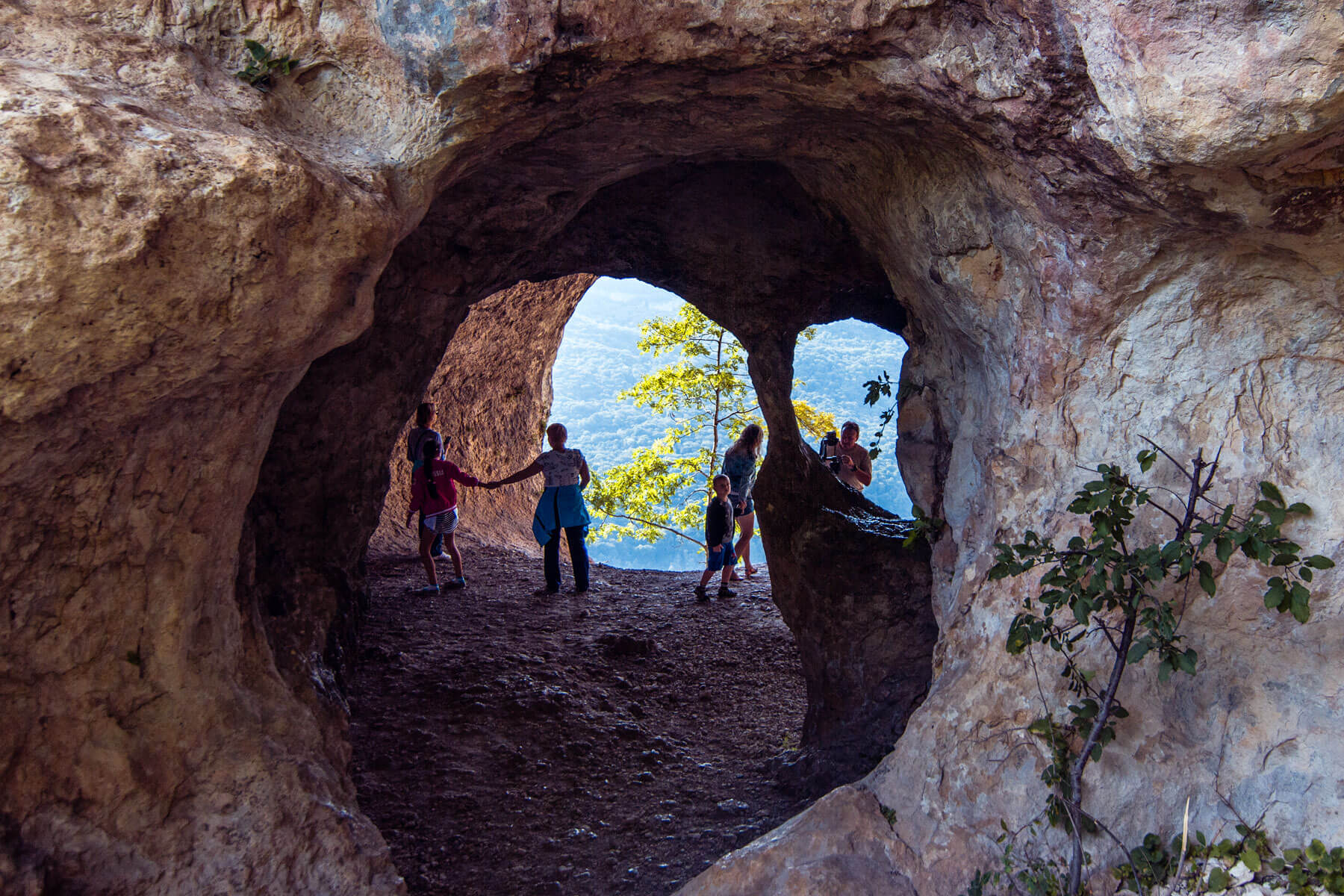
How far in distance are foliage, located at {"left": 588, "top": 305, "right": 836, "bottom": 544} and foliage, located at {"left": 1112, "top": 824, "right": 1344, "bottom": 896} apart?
9095mm

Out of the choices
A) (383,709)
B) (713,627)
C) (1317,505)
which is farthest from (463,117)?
(713,627)

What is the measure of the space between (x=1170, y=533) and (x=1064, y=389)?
60 cm

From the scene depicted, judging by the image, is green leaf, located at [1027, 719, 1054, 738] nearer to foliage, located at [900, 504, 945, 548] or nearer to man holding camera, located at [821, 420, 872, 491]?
foliage, located at [900, 504, 945, 548]

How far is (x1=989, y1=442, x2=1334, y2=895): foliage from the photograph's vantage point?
2424 mm

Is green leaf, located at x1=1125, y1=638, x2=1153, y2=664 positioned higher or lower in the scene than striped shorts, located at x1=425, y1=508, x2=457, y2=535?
higher

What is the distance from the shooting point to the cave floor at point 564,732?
170 inches

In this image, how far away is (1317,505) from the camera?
2.68 m

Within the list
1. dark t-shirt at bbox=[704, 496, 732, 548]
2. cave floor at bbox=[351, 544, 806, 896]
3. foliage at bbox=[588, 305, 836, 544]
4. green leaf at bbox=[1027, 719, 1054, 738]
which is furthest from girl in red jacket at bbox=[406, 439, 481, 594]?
foliage at bbox=[588, 305, 836, 544]

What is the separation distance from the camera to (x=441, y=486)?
278 inches

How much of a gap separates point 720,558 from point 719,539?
0.21 metres

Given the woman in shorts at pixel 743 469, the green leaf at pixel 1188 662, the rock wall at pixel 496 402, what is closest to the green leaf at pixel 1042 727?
the green leaf at pixel 1188 662

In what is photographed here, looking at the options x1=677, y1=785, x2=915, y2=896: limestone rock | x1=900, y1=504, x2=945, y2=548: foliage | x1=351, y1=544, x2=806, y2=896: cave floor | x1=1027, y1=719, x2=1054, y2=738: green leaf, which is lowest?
x1=351, y1=544, x2=806, y2=896: cave floor

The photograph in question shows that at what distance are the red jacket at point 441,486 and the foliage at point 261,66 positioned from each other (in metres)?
4.41

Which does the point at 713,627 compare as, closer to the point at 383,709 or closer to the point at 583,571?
the point at 583,571
